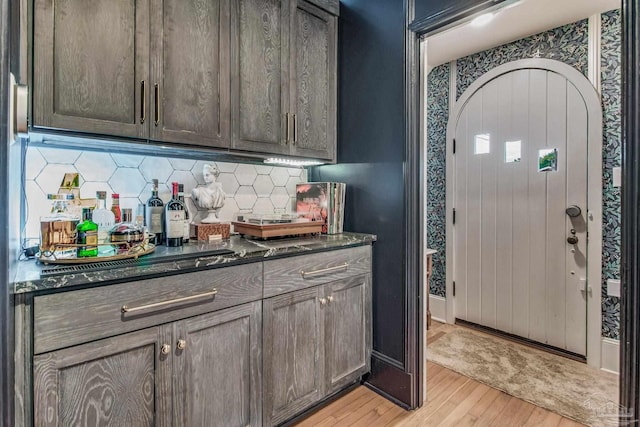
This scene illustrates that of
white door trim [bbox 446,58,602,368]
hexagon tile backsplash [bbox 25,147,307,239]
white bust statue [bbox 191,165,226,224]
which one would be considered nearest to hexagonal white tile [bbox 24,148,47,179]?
hexagon tile backsplash [bbox 25,147,307,239]

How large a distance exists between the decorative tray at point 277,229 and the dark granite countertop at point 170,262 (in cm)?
4

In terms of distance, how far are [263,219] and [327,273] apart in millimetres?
465

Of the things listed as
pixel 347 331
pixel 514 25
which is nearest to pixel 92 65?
pixel 347 331

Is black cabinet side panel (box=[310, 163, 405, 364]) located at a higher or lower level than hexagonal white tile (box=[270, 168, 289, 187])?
lower

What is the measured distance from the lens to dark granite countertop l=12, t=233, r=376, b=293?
911 mm

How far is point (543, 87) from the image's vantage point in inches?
96.3

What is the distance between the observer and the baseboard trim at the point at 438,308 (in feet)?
9.96

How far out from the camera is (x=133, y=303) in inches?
41.4

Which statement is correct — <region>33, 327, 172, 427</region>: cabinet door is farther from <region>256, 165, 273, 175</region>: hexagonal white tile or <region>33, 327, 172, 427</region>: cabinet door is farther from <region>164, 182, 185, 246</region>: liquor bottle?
<region>256, 165, 273, 175</region>: hexagonal white tile

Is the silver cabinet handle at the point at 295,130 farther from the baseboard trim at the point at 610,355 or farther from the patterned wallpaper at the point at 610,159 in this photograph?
the baseboard trim at the point at 610,355

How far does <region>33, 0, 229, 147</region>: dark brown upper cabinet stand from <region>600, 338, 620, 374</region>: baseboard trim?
2.87m

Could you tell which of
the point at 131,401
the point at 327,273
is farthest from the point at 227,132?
the point at 131,401

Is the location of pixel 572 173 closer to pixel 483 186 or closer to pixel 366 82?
pixel 483 186

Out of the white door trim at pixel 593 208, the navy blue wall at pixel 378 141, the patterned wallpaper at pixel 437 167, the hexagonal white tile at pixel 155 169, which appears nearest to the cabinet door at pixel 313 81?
the navy blue wall at pixel 378 141
